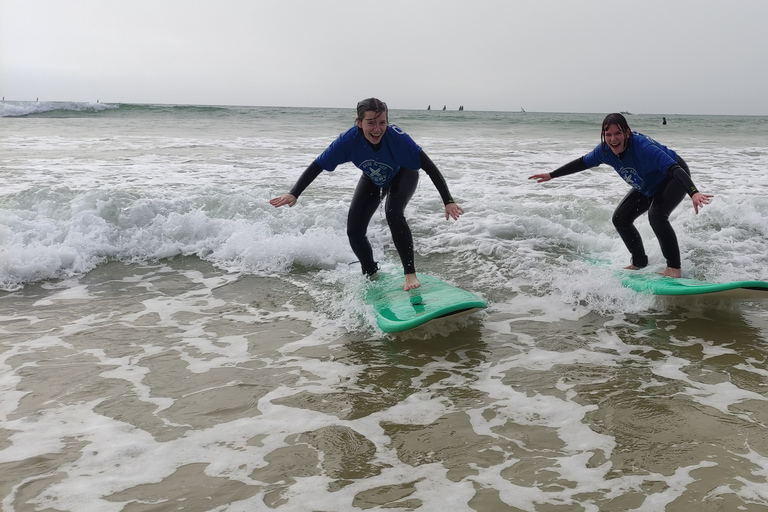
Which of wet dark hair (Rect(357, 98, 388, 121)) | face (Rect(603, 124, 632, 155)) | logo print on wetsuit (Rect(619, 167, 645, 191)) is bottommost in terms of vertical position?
logo print on wetsuit (Rect(619, 167, 645, 191))

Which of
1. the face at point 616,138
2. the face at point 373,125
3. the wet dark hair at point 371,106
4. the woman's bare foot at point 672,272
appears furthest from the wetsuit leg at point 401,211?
the woman's bare foot at point 672,272

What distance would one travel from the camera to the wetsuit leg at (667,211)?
517 cm

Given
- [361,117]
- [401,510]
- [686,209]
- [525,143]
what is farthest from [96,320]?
[525,143]

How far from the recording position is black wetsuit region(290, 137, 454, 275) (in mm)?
4828

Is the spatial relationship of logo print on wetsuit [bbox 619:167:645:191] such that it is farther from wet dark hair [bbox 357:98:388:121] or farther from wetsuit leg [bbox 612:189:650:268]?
wet dark hair [bbox 357:98:388:121]

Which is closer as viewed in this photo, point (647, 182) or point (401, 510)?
point (401, 510)

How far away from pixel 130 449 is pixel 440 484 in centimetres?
148

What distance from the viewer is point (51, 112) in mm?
33406

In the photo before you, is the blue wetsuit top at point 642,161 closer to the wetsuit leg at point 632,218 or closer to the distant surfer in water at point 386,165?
the wetsuit leg at point 632,218

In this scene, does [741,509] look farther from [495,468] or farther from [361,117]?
[361,117]

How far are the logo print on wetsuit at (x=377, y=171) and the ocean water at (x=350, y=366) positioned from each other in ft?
3.50

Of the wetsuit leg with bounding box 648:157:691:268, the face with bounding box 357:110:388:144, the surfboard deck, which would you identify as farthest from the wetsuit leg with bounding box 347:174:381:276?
the wetsuit leg with bounding box 648:157:691:268

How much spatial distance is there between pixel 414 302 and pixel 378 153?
1274 mm

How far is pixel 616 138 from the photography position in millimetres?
5020
